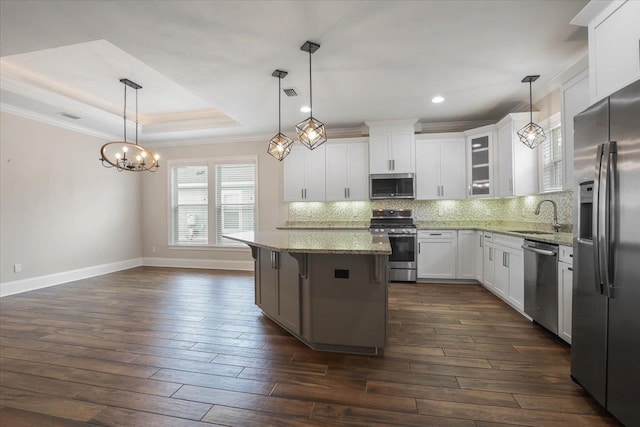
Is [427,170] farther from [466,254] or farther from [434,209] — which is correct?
[466,254]

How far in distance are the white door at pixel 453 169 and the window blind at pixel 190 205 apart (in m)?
4.88

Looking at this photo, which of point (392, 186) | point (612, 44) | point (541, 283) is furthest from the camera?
point (392, 186)

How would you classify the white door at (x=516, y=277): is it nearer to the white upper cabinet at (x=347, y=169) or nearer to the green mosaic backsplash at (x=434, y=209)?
the green mosaic backsplash at (x=434, y=209)

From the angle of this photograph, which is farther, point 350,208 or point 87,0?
point 350,208

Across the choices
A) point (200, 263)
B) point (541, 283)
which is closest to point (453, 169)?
point (541, 283)

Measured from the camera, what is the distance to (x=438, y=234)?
5008 mm

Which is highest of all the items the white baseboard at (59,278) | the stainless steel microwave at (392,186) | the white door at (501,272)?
the stainless steel microwave at (392,186)

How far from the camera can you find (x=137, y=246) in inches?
268

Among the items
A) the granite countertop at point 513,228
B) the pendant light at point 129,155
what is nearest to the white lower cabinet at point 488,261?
the granite countertop at point 513,228

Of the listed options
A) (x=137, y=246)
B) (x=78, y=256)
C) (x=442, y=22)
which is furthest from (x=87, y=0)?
(x=137, y=246)

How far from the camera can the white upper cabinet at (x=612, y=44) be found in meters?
1.77

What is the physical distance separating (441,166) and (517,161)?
1.23 meters

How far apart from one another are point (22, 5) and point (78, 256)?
14.9 ft

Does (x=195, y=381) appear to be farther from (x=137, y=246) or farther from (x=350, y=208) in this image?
(x=137, y=246)
